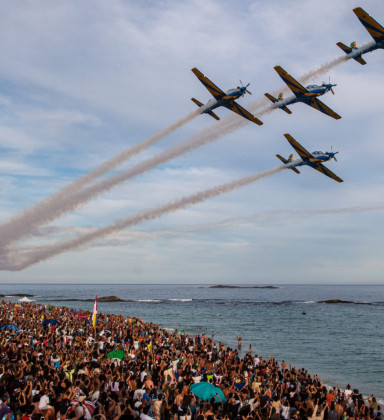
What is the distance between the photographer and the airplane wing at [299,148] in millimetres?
43875

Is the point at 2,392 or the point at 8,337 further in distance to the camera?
the point at 8,337

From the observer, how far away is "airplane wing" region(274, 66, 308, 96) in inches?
1555

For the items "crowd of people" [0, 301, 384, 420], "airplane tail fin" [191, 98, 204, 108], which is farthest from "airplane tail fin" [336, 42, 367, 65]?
"crowd of people" [0, 301, 384, 420]

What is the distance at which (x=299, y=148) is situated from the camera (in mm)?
45094

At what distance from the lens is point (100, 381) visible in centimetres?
1389

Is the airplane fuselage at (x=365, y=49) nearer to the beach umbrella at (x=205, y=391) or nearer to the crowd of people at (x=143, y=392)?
the crowd of people at (x=143, y=392)

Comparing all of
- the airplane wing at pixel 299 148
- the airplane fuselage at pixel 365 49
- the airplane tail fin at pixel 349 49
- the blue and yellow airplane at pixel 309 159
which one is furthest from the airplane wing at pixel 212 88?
the airplane fuselage at pixel 365 49

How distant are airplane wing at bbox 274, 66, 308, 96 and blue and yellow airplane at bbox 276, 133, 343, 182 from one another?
710 cm

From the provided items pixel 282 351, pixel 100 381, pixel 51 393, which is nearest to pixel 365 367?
pixel 282 351

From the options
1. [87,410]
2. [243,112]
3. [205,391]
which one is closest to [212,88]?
[243,112]

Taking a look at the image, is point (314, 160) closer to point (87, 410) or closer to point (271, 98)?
point (271, 98)

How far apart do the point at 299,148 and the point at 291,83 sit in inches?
328

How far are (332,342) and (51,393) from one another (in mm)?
39426

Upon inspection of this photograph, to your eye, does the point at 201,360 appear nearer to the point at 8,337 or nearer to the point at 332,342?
the point at 8,337
